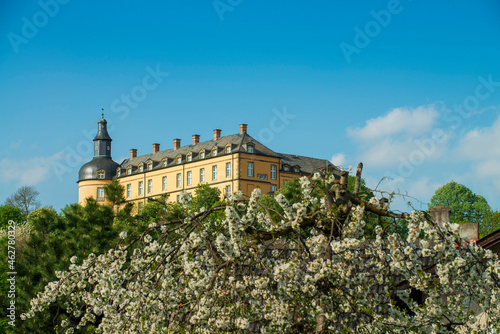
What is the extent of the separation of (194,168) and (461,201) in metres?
29.8

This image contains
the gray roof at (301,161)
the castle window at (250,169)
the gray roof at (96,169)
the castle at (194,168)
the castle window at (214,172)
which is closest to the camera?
the castle window at (250,169)

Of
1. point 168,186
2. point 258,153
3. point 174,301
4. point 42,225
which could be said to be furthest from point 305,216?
point 168,186

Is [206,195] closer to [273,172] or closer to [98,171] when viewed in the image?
[273,172]

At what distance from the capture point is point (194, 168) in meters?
73.6

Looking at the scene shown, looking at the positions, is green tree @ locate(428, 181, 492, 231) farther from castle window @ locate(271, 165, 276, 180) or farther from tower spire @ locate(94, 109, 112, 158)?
tower spire @ locate(94, 109, 112, 158)

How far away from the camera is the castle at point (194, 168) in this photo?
227ft

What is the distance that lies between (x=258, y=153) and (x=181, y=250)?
2534 inches

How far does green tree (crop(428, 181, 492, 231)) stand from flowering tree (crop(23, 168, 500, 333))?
5381cm

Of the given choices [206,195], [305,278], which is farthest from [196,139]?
[305,278]

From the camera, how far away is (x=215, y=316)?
223 inches

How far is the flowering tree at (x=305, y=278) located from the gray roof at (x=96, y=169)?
7961 cm

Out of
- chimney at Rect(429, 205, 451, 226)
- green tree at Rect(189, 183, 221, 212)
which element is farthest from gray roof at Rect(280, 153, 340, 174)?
chimney at Rect(429, 205, 451, 226)

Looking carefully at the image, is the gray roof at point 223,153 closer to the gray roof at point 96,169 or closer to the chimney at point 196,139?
the chimney at point 196,139

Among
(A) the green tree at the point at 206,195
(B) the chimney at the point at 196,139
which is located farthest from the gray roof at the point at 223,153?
(A) the green tree at the point at 206,195
